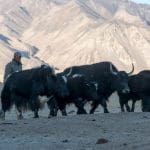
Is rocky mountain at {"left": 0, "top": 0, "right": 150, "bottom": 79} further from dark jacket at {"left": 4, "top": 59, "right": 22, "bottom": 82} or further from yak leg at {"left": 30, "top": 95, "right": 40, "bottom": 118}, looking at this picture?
yak leg at {"left": 30, "top": 95, "right": 40, "bottom": 118}

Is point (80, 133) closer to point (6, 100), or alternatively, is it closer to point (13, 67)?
point (6, 100)

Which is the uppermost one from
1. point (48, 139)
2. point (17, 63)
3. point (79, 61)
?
point (79, 61)

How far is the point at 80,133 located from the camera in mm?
11422

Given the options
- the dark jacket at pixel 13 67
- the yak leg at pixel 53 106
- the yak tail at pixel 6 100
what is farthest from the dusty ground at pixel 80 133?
the dark jacket at pixel 13 67

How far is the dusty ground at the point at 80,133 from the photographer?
983cm

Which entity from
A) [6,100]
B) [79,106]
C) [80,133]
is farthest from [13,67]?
[80,133]

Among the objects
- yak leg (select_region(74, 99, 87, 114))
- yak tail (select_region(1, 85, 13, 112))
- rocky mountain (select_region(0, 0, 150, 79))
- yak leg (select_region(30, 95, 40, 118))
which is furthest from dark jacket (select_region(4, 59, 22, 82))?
rocky mountain (select_region(0, 0, 150, 79))

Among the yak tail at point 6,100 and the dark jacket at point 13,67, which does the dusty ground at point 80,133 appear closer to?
the yak tail at point 6,100

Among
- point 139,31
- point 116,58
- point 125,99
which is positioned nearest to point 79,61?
point 116,58

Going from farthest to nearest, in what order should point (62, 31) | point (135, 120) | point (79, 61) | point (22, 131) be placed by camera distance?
point (62, 31) → point (79, 61) → point (135, 120) → point (22, 131)

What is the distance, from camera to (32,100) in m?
15.8

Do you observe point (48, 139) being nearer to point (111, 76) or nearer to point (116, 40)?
point (111, 76)

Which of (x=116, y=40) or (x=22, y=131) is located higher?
(x=116, y=40)

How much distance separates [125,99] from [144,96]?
84cm
